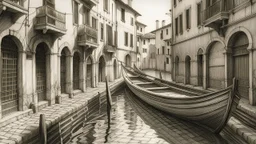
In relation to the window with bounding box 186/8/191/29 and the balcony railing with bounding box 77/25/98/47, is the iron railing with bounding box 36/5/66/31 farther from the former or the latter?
the window with bounding box 186/8/191/29

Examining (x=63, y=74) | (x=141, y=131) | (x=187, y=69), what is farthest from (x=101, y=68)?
(x=141, y=131)

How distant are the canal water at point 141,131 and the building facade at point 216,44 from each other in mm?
4143

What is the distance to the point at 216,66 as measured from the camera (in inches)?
522

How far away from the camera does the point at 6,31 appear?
25.1 feet

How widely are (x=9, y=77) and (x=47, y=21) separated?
3290 mm

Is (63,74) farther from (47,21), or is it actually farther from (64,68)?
(47,21)

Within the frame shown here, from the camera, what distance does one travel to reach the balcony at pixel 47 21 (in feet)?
30.9

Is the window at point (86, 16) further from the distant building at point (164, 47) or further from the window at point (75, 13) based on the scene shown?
the distant building at point (164, 47)

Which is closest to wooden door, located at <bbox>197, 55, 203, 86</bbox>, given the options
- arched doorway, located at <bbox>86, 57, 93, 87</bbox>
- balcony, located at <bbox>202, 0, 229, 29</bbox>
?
balcony, located at <bbox>202, 0, 229, 29</bbox>

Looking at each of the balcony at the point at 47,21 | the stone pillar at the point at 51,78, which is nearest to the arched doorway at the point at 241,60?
the balcony at the point at 47,21

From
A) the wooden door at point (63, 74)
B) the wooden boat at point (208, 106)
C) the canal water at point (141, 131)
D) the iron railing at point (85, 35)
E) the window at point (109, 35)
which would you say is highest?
the window at point (109, 35)

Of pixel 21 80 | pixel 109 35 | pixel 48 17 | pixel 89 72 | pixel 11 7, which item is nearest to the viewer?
pixel 11 7

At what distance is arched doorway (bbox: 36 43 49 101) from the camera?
10.5m

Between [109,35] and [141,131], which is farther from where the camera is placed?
[109,35]
